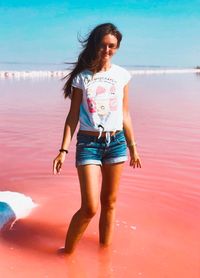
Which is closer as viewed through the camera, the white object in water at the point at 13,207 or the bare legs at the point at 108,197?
the bare legs at the point at 108,197

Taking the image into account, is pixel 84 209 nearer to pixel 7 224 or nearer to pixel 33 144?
pixel 7 224

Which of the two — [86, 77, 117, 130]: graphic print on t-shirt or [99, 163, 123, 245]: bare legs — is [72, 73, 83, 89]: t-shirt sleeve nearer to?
[86, 77, 117, 130]: graphic print on t-shirt

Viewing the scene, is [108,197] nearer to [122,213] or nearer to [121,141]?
[121,141]

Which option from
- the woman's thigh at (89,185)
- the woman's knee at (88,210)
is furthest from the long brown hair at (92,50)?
the woman's knee at (88,210)

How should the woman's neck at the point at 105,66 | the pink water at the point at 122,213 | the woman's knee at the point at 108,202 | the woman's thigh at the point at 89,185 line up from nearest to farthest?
the woman's thigh at the point at 89,185
the woman's neck at the point at 105,66
the pink water at the point at 122,213
the woman's knee at the point at 108,202

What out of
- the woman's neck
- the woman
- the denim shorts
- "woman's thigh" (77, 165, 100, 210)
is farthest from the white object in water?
the woman's neck

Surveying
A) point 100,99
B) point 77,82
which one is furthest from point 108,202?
point 77,82

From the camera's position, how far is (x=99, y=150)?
12.2 ft

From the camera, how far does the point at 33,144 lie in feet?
28.5

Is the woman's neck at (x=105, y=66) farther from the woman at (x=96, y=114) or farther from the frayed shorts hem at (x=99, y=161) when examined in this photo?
the frayed shorts hem at (x=99, y=161)

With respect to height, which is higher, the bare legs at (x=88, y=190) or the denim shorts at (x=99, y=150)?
the denim shorts at (x=99, y=150)

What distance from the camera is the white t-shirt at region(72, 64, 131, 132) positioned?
12.0 ft

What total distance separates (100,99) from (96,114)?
0.13 meters

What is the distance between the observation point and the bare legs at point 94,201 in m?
3.64
